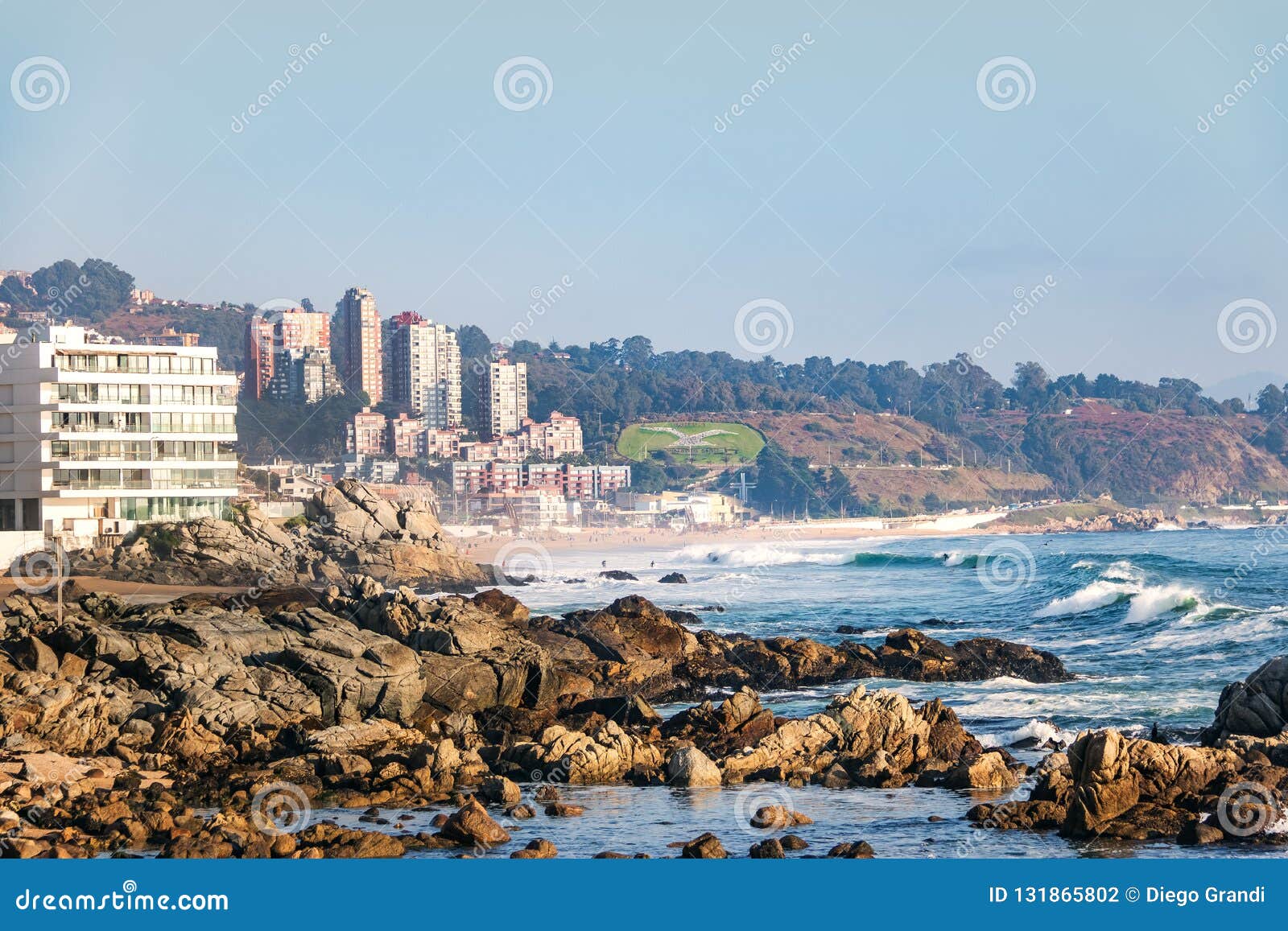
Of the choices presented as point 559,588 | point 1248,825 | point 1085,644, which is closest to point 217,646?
point 1248,825

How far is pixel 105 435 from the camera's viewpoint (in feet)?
135

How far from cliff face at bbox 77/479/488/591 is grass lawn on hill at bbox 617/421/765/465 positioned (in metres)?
67.7

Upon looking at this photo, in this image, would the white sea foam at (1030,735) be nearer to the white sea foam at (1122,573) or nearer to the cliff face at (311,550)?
the cliff face at (311,550)

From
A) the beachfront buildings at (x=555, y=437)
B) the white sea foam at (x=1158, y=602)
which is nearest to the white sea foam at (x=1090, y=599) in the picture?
the white sea foam at (x=1158, y=602)

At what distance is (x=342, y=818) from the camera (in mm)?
15172

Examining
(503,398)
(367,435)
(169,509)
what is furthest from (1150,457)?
(169,509)

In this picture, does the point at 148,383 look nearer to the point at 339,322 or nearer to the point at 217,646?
the point at 217,646

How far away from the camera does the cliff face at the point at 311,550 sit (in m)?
40.0

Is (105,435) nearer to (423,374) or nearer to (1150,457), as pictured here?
(423,374)

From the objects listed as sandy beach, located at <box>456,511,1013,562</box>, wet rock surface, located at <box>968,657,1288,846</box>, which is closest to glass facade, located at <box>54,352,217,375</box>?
wet rock surface, located at <box>968,657,1288,846</box>

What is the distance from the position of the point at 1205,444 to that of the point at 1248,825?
11148 centimetres

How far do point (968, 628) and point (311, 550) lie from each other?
20.1 m

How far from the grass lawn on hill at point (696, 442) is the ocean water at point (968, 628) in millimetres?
36543

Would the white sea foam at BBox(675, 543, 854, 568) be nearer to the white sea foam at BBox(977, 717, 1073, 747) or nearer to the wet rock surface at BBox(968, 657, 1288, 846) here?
the white sea foam at BBox(977, 717, 1073, 747)
